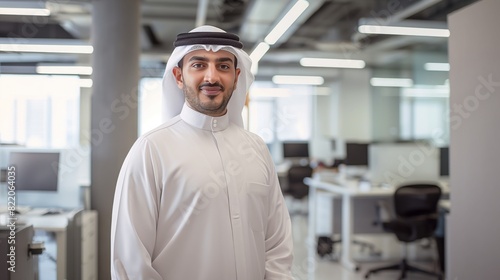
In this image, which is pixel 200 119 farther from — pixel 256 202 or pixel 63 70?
pixel 63 70

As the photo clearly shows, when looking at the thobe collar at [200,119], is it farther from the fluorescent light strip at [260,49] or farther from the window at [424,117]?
the window at [424,117]

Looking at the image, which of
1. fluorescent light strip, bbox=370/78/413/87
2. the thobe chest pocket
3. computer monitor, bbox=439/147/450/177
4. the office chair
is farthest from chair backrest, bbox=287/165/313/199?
the thobe chest pocket

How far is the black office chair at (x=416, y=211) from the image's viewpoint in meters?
4.54

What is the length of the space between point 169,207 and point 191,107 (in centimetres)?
41

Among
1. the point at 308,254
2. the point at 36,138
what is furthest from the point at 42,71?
the point at 308,254

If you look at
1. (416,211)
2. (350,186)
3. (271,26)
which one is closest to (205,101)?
(416,211)

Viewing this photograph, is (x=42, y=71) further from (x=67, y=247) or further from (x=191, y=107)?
(x=191, y=107)

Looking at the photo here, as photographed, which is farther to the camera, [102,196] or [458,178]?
[102,196]

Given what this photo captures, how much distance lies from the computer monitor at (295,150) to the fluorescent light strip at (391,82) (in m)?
3.23

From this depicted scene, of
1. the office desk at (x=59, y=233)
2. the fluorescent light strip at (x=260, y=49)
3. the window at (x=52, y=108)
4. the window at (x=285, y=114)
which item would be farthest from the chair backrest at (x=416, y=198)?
the window at (x=52, y=108)

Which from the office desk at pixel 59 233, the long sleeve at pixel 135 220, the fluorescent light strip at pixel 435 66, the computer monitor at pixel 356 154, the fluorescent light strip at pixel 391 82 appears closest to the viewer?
the long sleeve at pixel 135 220

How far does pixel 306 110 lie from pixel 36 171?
956 centimetres

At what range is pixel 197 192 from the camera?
5.16 ft

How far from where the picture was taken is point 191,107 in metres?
1.70
